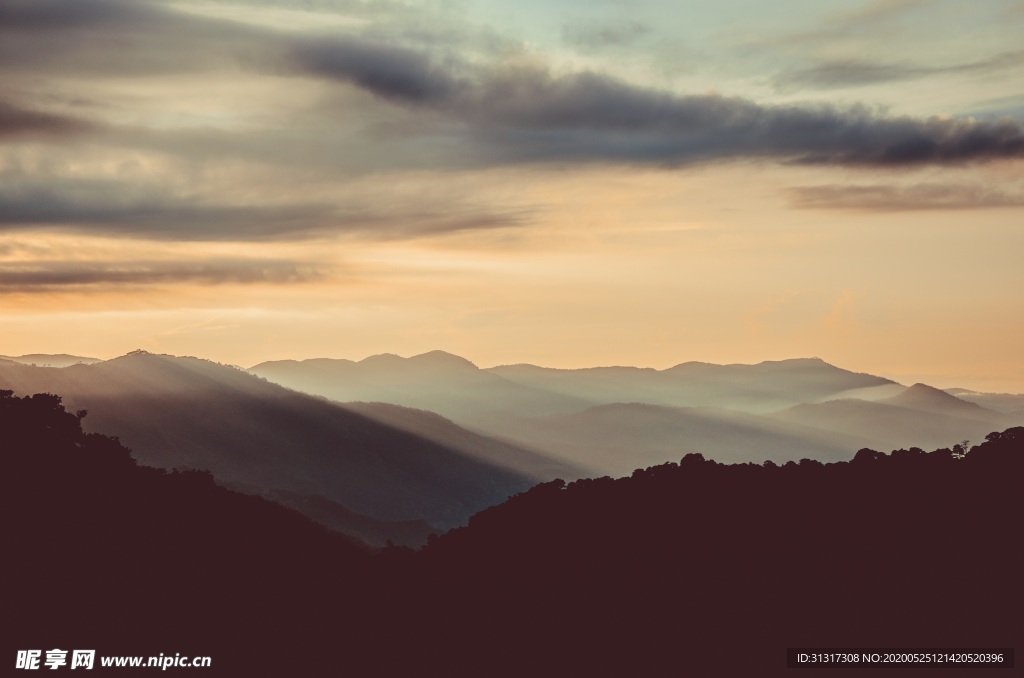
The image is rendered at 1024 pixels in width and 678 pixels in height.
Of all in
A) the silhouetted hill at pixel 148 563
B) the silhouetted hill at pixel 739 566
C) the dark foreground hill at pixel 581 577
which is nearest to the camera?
the silhouetted hill at pixel 739 566

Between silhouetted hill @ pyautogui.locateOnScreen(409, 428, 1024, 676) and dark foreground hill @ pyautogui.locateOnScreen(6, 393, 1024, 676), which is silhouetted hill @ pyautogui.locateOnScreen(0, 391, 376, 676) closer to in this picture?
dark foreground hill @ pyautogui.locateOnScreen(6, 393, 1024, 676)

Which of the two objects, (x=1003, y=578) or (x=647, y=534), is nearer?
(x=1003, y=578)

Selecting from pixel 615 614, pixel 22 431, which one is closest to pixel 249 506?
pixel 22 431

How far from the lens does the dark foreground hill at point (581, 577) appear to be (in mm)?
68188

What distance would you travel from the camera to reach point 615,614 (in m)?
72.8

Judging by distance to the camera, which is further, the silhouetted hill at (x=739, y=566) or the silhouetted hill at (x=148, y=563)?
the silhouetted hill at (x=148, y=563)

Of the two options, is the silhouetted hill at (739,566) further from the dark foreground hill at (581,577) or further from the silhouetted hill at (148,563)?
the silhouetted hill at (148,563)

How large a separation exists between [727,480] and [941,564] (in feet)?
56.3

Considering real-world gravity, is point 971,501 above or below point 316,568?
above

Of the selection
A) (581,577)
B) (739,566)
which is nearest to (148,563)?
(581,577)

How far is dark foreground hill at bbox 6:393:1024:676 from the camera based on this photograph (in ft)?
224

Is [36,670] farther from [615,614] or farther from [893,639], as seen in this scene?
[893,639]

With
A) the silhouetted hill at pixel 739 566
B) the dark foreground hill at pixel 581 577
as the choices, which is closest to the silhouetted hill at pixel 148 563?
the dark foreground hill at pixel 581 577

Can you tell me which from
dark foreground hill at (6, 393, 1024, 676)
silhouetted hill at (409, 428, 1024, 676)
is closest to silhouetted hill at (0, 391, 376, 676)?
dark foreground hill at (6, 393, 1024, 676)
